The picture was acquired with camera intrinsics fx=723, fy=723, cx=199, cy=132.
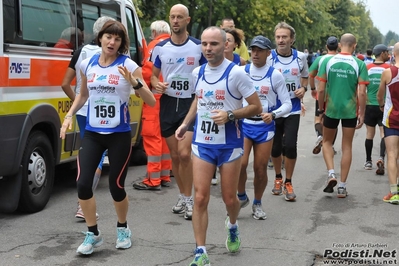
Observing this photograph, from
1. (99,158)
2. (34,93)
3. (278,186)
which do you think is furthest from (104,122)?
(278,186)

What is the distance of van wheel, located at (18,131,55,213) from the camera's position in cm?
741

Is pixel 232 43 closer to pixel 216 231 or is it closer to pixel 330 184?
pixel 330 184

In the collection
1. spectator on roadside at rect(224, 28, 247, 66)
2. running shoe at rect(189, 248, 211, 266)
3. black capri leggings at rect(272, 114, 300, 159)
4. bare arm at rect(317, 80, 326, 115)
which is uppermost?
spectator on roadside at rect(224, 28, 247, 66)

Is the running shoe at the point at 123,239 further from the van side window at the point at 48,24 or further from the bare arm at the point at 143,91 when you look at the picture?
the van side window at the point at 48,24

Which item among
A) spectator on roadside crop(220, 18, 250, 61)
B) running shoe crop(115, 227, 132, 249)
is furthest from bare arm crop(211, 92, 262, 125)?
spectator on roadside crop(220, 18, 250, 61)

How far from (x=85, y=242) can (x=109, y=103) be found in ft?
3.86

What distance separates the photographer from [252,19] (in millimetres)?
29531

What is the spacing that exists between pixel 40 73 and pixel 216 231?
2483 mm

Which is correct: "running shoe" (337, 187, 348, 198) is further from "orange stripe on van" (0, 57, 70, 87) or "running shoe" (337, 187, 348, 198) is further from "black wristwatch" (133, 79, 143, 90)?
"black wristwatch" (133, 79, 143, 90)

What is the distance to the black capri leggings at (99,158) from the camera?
5969 millimetres

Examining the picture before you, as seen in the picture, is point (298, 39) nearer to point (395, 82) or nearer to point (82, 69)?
point (395, 82)

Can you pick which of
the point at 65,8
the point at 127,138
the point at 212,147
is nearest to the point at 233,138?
the point at 212,147

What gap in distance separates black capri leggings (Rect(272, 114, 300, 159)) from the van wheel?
2.62 m

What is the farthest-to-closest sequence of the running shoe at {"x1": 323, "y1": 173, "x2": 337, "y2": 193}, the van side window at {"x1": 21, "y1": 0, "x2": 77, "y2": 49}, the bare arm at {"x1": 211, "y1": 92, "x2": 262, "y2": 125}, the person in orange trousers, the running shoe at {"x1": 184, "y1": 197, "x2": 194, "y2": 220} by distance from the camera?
1. the person in orange trousers
2. the running shoe at {"x1": 323, "y1": 173, "x2": 337, "y2": 193}
3. the running shoe at {"x1": 184, "y1": 197, "x2": 194, "y2": 220}
4. the van side window at {"x1": 21, "y1": 0, "x2": 77, "y2": 49}
5. the bare arm at {"x1": 211, "y1": 92, "x2": 262, "y2": 125}
